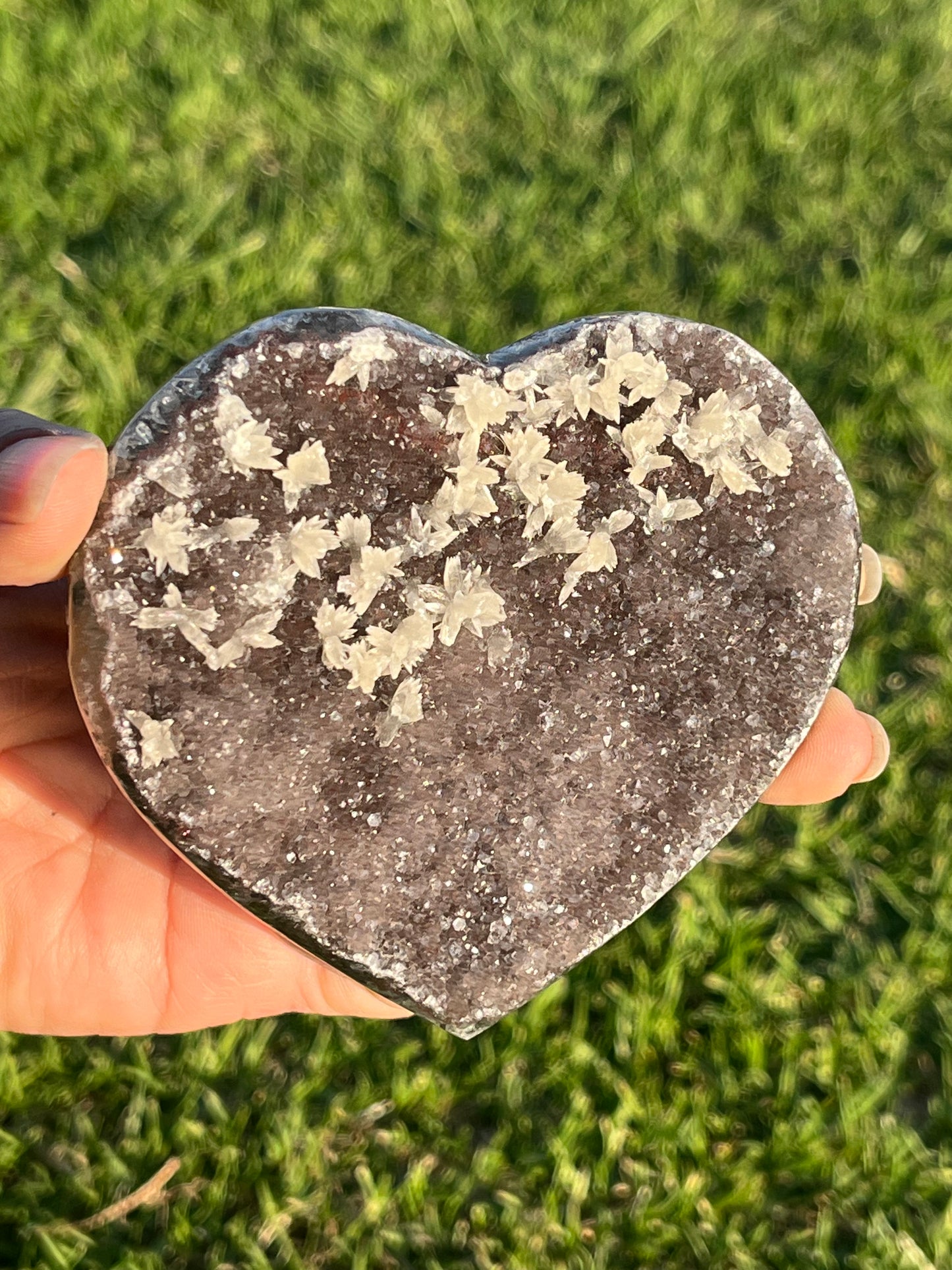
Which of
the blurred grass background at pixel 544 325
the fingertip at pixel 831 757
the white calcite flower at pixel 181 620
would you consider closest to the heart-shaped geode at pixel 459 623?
the white calcite flower at pixel 181 620

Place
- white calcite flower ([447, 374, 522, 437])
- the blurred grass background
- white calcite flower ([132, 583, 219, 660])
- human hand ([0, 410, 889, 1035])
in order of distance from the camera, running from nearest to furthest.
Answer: white calcite flower ([132, 583, 219, 660]) < white calcite flower ([447, 374, 522, 437]) < human hand ([0, 410, 889, 1035]) < the blurred grass background

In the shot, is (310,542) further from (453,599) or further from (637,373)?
(637,373)

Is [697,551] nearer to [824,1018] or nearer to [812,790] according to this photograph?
[812,790]

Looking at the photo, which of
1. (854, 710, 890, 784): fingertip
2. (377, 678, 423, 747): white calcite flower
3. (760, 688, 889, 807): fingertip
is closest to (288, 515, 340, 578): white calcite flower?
(377, 678, 423, 747): white calcite flower

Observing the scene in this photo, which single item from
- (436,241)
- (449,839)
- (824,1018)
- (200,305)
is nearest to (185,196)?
(200,305)

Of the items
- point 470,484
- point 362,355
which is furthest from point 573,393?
point 362,355

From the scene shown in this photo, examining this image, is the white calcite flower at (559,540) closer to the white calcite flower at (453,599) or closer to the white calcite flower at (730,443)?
the white calcite flower at (453,599)

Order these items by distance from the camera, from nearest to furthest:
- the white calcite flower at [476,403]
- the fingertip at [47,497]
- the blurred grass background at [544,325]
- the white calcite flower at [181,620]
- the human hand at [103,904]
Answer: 1. the fingertip at [47,497]
2. the white calcite flower at [181,620]
3. the white calcite flower at [476,403]
4. the human hand at [103,904]
5. the blurred grass background at [544,325]

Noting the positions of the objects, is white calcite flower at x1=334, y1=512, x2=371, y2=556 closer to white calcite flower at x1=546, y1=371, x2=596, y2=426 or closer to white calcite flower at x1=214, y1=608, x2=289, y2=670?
white calcite flower at x1=214, y1=608, x2=289, y2=670
